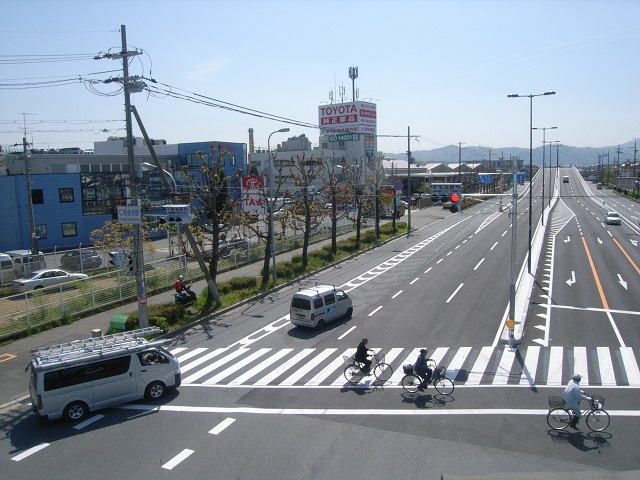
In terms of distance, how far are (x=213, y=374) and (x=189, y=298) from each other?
27.6ft

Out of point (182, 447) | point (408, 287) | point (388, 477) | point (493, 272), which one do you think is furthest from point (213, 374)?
point (493, 272)

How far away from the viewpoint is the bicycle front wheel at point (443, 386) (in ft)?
49.3

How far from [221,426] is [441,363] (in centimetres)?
840

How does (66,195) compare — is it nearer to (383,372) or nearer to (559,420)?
(383,372)

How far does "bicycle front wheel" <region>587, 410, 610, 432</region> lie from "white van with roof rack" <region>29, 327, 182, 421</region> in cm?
1171

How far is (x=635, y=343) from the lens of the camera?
1934 centimetres

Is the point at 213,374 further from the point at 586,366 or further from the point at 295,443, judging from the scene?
the point at 586,366

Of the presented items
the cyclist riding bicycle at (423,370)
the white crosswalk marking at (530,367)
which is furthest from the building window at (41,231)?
the white crosswalk marking at (530,367)

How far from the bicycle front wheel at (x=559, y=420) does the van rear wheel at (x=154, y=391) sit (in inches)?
430

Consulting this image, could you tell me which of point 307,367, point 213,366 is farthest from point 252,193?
point 307,367

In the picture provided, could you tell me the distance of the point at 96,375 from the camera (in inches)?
Result: 557

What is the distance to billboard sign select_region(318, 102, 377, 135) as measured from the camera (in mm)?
95312

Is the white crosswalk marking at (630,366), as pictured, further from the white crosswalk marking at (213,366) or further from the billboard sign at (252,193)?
the billboard sign at (252,193)

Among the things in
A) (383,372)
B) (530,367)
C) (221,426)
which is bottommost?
(530,367)
